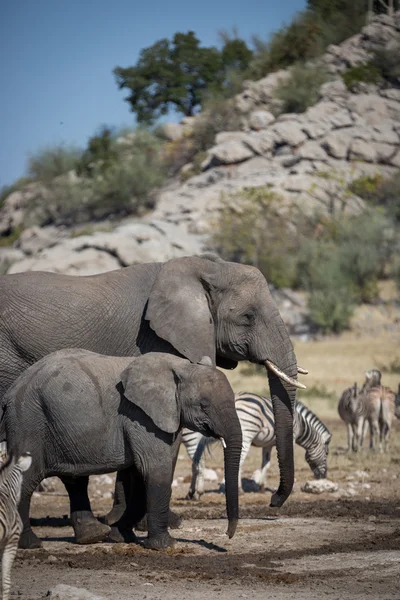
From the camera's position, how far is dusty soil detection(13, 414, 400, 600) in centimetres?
706

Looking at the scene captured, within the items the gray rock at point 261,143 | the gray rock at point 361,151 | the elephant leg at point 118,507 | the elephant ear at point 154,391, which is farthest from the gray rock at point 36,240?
the elephant ear at point 154,391

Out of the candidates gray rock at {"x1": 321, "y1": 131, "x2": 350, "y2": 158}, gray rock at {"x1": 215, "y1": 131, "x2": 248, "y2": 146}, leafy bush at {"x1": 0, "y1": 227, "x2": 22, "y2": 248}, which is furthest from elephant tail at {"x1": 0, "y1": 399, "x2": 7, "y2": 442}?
leafy bush at {"x1": 0, "y1": 227, "x2": 22, "y2": 248}

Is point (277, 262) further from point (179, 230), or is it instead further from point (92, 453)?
point (92, 453)

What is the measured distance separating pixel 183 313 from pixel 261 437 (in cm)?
367

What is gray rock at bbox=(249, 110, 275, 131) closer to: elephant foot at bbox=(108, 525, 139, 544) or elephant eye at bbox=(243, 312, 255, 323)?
elephant eye at bbox=(243, 312, 255, 323)

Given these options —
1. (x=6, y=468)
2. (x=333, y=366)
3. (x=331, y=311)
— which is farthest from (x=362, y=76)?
(x=6, y=468)

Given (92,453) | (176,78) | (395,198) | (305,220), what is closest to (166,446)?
(92,453)

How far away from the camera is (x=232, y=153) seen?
49.3 metres

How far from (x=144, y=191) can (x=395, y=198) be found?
1433 centimetres

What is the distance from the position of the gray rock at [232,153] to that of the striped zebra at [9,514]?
142ft

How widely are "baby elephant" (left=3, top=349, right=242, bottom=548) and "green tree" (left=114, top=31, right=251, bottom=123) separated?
57.9 metres

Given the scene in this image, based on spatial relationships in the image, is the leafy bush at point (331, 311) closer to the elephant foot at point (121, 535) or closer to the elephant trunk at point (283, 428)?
the elephant trunk at point (283, 428)

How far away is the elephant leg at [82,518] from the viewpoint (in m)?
9.01

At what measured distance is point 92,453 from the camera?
341 inches
